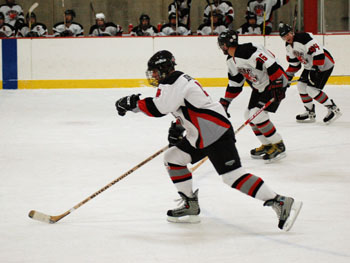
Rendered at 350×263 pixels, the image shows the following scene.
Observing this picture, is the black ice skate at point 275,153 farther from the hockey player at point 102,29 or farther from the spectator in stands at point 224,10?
the spectator in stands at point 224,10

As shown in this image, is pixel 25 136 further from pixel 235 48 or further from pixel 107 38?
pixel 107 38

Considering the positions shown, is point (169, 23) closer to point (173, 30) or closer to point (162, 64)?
point (173, 30)

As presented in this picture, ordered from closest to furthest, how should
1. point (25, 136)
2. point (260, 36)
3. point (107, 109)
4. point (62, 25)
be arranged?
point (25, 136) → point (107, 109) → point (260, 36) → point (62, 25)

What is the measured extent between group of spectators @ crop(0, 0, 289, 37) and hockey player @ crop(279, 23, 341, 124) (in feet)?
13.8

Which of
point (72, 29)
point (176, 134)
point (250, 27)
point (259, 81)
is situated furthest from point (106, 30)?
point (176, 134)

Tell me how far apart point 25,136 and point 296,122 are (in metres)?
2.90

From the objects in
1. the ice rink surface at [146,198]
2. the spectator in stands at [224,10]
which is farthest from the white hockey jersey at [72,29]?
the ice rink surface at [146,198]

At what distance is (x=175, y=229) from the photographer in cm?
339

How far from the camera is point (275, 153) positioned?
5.14 m

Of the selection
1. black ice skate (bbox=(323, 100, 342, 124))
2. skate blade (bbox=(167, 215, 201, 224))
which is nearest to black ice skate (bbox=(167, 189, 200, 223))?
skate blade (bbox=(167, 215, 201, 224))

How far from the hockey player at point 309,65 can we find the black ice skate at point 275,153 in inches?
68.4

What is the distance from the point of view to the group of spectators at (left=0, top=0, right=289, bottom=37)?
1132cm

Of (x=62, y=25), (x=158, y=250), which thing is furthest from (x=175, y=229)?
(x=62, y=25)

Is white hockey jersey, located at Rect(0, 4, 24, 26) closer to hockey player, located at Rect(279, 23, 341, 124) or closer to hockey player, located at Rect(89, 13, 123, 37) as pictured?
hockey player, located at Rect(89, 13, 123, 37)
